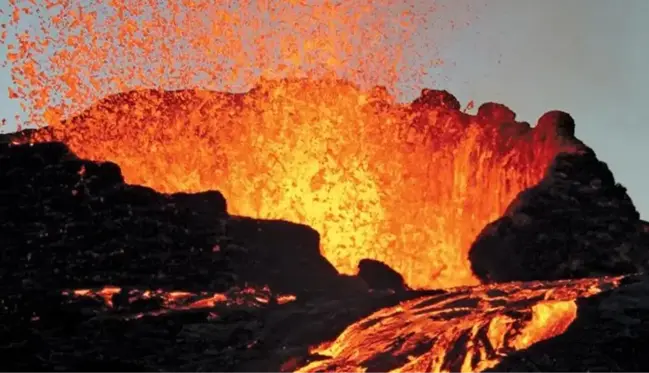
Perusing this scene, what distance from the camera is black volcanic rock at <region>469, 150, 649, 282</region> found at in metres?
22.4

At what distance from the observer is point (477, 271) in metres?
23.1

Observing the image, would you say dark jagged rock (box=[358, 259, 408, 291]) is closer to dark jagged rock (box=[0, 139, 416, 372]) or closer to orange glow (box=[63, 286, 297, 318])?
dark jagged rock (box=[0, 139, 416, 372])

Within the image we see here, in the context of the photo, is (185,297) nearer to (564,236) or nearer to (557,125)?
(564,236)

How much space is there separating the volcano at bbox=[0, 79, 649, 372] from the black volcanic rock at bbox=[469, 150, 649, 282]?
0.19 ft

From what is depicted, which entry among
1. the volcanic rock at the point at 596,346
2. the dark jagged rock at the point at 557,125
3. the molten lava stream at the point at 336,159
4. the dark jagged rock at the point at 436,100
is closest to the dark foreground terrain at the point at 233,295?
the volcanic rock at the point at 596,346

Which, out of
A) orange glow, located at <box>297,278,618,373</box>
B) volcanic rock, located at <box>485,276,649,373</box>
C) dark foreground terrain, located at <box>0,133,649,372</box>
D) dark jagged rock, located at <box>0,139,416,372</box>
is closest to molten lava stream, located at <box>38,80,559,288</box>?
dark foreground terrain, located at <box>0,133,649,372</box>

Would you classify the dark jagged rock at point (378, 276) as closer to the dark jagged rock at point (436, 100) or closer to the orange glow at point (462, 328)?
the orange glow at point (462, 328)

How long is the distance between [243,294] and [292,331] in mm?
2910

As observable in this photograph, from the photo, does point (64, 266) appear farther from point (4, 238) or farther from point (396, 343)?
point (396, 343)

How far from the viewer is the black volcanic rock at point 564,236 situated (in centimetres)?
2242

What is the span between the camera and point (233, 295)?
57.8 feet

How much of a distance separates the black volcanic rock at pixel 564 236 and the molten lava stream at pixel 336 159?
4.77 m

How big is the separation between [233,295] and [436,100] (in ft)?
63.5

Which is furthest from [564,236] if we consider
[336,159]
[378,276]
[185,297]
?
[336,159]
